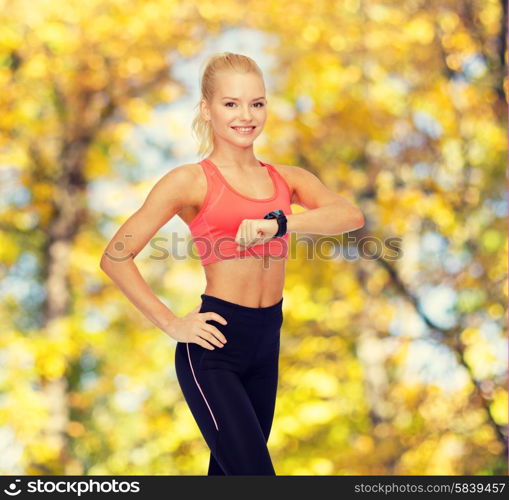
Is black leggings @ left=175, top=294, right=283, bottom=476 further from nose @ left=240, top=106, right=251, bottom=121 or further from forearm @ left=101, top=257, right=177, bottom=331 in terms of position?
nose @ left=240, top=106, right=251, bottom=121

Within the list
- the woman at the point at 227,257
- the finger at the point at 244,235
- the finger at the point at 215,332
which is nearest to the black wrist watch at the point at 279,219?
the woman at the point at 227,257

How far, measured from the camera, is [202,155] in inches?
126

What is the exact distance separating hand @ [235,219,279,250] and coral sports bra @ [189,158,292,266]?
5.5 inches

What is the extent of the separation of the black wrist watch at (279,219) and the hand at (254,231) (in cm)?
4

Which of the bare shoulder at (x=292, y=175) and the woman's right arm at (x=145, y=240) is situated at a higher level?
the bare shoulder at (x=292, y=175)

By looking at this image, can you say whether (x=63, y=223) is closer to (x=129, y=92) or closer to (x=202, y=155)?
(x=129, y=92)

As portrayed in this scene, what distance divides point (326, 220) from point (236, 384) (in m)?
0.75

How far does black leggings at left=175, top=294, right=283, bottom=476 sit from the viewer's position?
8.80 feet

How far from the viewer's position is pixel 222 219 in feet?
9.46

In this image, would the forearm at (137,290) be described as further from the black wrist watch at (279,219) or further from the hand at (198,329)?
the black wrist watch at (279,219)

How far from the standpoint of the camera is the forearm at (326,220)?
2895 millimetres

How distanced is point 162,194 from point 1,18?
13.9ft
